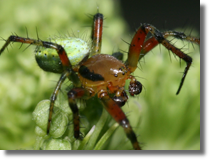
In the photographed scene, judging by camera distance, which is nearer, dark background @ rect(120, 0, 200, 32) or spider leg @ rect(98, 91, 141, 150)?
spider leg @ rect(98, 91, 141, 150)

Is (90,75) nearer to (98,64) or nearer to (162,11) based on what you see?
(98,64)

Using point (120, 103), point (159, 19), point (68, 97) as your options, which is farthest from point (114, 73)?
point (159, 19)

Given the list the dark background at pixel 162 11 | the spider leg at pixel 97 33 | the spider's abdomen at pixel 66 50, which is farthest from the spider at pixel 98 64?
the dark background at pixel 162 11

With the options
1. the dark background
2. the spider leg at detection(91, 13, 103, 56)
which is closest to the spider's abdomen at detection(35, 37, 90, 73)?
the spider leg at detection(91, 13, 103, 56)

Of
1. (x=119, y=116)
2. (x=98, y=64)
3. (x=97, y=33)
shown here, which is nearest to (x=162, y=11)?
(x=97, y=33)

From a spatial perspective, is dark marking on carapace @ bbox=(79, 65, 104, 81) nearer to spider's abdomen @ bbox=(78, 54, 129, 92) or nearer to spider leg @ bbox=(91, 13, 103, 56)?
spider's abdomen @ bbox=(78, 54, 129, 92)

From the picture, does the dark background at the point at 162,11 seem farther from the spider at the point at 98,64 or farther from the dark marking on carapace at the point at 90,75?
the dark marking on carapace at the point at 90,75
